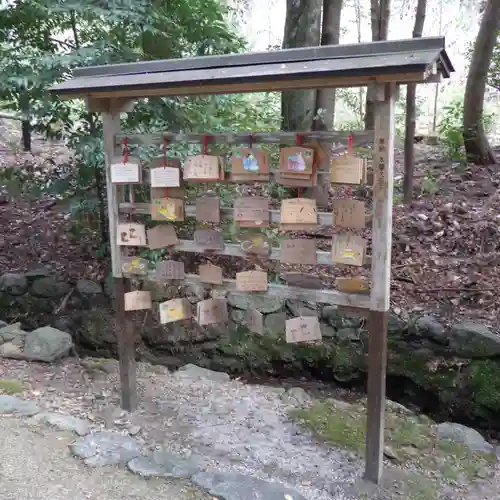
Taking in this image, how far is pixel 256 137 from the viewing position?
121 inches

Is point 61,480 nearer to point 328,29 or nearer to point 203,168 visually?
point 203,168

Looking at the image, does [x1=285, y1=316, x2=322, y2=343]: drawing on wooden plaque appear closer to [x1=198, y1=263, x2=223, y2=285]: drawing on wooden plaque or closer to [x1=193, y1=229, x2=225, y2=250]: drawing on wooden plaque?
[x1=198, y1=263, x2=223, y2=285]: drawing on wooden plaque

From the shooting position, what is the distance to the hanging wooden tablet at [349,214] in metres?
2.87

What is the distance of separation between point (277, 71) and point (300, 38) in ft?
14.2

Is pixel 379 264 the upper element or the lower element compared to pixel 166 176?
lower

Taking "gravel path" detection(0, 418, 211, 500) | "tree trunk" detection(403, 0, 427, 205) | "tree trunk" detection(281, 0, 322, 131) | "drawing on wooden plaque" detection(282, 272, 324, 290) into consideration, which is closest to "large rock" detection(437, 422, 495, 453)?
"drawing on wooden plaque" detection(282, 272, 324, 290)

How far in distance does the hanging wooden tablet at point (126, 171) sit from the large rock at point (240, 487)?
1.85 m

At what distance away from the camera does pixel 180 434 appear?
145 inches

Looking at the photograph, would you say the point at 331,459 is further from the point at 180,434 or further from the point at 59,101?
the point at 59,101

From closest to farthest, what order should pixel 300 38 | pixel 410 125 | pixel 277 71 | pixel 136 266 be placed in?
pixel 277 71 → pixel 136 266 → pixel 300 38 → pixel 410 125

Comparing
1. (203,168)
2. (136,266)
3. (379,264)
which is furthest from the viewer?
(136,266)

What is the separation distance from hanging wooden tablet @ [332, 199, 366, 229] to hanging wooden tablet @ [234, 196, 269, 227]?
43 cm

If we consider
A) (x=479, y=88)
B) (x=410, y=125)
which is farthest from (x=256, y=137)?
(x=479, y=88)

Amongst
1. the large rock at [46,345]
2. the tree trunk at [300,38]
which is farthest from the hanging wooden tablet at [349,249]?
the tree trunk at [300,38]
